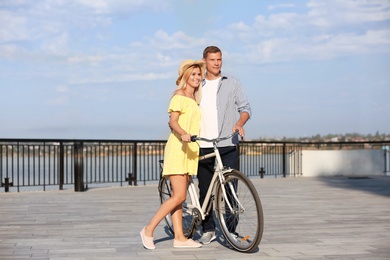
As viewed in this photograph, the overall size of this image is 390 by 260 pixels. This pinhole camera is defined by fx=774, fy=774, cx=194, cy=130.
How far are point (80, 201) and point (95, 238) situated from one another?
5.15 m

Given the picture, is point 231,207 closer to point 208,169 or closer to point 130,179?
point 208,169

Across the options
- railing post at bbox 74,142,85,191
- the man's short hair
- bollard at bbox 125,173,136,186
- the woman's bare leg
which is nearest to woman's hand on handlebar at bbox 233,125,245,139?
the woman's bare leg

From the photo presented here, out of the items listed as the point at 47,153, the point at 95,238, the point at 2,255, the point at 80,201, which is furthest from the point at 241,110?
the point at 47,153

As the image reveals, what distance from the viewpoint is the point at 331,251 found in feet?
21.9

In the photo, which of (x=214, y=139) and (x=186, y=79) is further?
(x=186, y=79)

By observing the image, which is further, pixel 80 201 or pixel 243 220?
pixel 80 201

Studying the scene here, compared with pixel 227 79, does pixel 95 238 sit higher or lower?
lower

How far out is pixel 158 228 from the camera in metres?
8.57

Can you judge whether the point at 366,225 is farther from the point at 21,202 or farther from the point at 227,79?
the point at 21,202

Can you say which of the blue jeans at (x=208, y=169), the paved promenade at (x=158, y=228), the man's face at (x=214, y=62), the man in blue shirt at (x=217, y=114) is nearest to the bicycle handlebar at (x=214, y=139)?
the man in blue shirt at (x=217, y=114)

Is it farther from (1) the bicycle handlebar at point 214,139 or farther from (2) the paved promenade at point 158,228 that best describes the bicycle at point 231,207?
(2) the paved promenade at point 158,228

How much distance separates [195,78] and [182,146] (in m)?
0.61

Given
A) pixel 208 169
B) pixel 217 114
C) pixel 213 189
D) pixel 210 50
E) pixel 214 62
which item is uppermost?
pixel 210 50

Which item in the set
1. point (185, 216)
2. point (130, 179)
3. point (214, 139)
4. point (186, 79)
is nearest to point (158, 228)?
point (185, 216)
